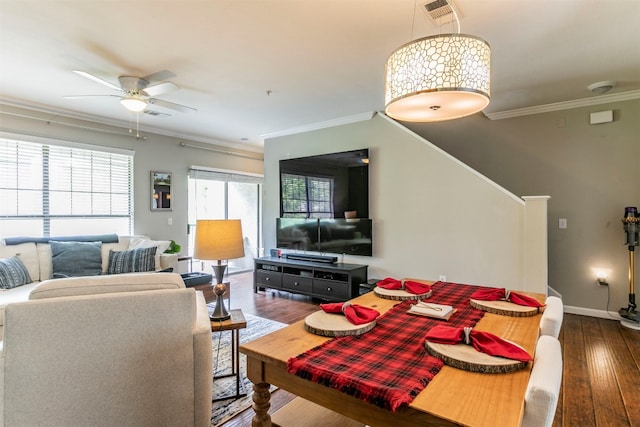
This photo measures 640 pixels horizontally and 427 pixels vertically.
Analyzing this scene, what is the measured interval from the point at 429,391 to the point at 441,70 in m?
1.35

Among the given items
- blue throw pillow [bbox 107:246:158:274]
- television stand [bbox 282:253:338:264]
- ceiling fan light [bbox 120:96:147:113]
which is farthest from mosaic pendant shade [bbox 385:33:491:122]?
blue throw pillow [bbox 107:246:158:274]

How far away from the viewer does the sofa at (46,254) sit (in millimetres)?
3305

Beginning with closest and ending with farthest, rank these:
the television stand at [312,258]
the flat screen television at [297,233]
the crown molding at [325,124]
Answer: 1. the crown molding at [325,124]
2. the television stand at [312,258]
3. the flat screen television at [297,233]

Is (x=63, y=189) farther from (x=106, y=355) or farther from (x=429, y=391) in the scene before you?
(x=429, y=391)

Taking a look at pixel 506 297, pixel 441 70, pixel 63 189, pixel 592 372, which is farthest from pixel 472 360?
pixel 63 189

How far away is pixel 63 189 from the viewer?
446cm

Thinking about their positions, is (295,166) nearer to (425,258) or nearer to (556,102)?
(425,258)

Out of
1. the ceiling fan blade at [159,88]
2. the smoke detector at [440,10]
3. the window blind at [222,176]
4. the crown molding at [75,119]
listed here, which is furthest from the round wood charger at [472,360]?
the window blind at [222,176]

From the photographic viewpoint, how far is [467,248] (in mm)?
3883

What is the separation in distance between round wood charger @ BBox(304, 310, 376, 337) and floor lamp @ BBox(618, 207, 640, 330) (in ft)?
12.1

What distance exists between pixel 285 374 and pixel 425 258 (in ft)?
11.0

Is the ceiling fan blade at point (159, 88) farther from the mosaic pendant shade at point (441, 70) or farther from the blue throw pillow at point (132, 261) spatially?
the mosaic pendant shade at point (441, 70)

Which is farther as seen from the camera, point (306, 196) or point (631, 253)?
point (306, 196)

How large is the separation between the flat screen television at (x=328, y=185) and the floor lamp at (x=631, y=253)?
2.81 m
